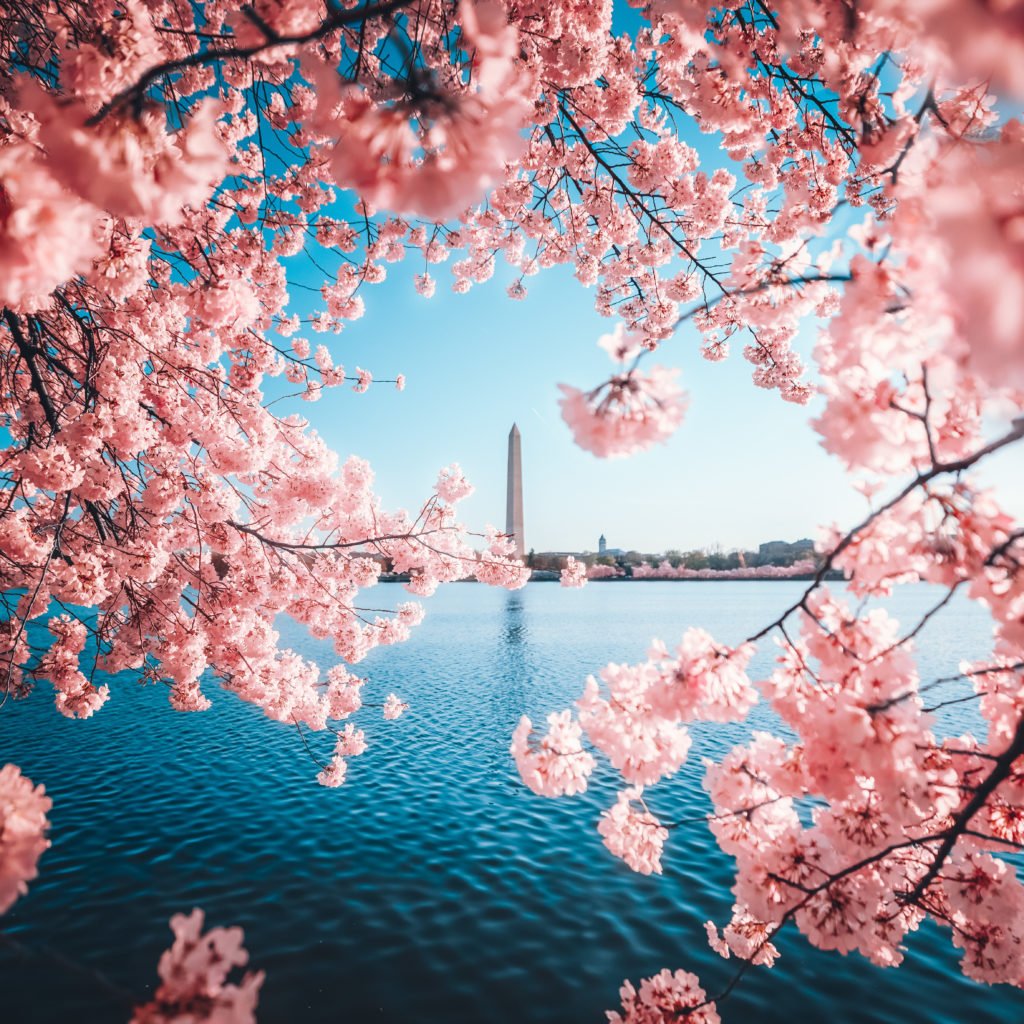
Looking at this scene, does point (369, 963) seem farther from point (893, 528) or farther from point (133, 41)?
point (133, 41)

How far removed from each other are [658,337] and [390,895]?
7044mm

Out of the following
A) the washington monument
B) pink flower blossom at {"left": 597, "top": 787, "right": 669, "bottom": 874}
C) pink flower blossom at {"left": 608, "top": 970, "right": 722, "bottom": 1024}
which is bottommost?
pink flower blossom at {"left": 608, "top": 970, "right": 722, "bottom": 1024}

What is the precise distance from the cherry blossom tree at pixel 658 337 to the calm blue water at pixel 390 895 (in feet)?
7.27

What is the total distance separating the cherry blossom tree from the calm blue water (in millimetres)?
2215

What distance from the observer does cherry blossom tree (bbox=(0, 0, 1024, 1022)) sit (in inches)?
50.4

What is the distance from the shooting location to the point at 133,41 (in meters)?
1.71

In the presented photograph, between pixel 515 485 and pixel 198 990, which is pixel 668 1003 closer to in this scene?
pixel 198 990

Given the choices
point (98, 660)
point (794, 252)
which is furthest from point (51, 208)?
point (98, 660)

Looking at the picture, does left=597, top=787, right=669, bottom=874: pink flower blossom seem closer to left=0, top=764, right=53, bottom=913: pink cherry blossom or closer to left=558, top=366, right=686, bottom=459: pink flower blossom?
left=558, top=366, right=686, bottom=459: pink flower blossom

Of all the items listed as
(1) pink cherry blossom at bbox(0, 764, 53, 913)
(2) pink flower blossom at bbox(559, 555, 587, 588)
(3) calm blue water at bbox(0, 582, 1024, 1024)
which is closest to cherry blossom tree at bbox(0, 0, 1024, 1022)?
(1) pink cherry blossom at bbox(0, 764, 53, 913)

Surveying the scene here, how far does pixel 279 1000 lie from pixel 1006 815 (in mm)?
5846

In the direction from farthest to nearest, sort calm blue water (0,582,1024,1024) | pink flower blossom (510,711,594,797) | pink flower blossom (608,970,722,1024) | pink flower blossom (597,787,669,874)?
calm blue water (0,582,1024,1024) → pink flower blossom (597,787,669,874) → pink flower blossom (510,711,594,797) → pink flower blossom (608,970,722,1024)

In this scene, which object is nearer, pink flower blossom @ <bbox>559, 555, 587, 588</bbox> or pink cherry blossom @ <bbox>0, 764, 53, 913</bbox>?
pink cherry blossom @ <bbox>0, 764, 53, 913</bbox>

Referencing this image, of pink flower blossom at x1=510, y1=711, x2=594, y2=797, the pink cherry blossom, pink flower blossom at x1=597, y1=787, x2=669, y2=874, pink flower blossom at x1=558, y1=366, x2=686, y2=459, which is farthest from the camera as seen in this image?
pink flower blossom at x1=597, y1=787, x2=669, y2=874
